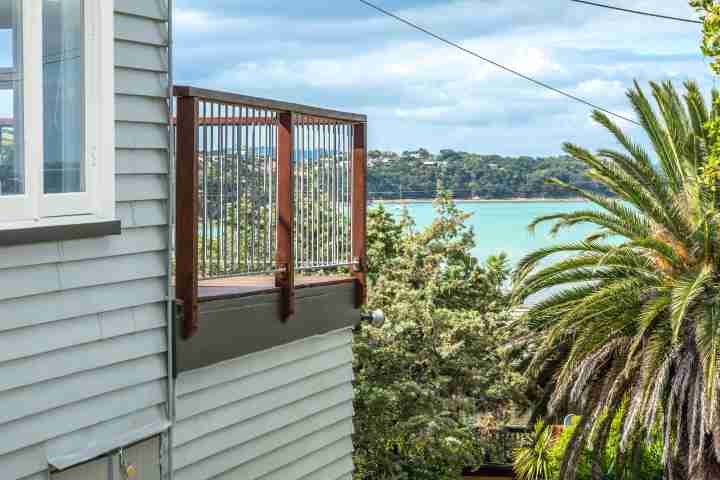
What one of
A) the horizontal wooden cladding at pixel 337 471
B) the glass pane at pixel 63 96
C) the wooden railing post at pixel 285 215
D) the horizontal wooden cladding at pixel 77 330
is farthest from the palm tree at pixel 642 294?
the glass pane at pixel 63 96

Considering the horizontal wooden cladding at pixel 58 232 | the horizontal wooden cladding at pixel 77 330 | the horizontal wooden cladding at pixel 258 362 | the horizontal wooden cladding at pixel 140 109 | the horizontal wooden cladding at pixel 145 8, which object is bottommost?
the horizontal wooden cladding at pixel 258 362

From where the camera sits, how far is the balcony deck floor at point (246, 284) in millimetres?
6531

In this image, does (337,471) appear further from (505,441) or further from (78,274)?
(505,441)

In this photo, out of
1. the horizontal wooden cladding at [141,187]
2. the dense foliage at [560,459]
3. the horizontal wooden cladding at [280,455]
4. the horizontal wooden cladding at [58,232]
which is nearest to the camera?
the horizontal wooden cladding at [58,232]

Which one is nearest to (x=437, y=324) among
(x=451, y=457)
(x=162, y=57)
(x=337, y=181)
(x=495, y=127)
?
(x=451, y=457)

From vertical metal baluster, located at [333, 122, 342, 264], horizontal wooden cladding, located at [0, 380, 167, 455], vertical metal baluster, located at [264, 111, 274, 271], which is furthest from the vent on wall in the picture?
vertical metal baluster, located at [333, 122, 342, 264]

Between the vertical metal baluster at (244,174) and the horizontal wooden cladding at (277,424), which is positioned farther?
the vertical metal baluster at (244,174)

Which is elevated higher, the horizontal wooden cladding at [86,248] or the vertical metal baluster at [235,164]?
the vertical metal baluster at [235,164]

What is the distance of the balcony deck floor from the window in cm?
124

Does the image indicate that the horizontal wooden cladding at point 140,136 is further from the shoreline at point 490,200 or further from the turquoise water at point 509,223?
the shoreline at point 490,200

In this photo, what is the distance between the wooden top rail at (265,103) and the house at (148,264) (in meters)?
0.02

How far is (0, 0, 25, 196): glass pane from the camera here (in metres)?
4.71

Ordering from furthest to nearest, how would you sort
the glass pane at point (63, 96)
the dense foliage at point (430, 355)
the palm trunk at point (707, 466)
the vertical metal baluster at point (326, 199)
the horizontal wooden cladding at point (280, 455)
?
the dense foliage at point (430, 355) < the palm trunk at point (707, 466) < the vertical metal baluster at point (326, 199) < the horizontal wooden cladding at point (280, 455) < the glass pane at point (63, 96)

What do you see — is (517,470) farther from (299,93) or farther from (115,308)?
(299,93)
